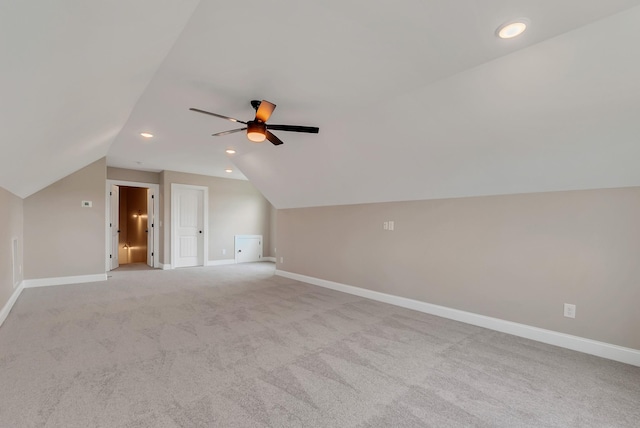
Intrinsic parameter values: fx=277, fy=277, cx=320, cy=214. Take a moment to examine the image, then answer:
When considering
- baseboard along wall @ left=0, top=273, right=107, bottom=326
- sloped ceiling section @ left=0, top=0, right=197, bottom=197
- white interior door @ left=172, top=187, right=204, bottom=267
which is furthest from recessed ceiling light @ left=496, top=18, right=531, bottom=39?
white interior door @ left=172, top=187, right=204, bottom=267

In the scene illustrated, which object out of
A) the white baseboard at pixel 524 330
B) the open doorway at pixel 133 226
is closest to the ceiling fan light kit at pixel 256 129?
the white baseboard at pixel 524 330

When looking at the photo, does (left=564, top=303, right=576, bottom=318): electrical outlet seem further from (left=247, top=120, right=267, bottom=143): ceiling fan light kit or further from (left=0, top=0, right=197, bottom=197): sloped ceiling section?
(left=0, top=0, right=197, bottom=197): sloped ceiling section

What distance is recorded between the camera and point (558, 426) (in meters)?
1.65

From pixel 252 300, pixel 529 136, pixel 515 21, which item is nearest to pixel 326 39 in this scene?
pixel 515 21

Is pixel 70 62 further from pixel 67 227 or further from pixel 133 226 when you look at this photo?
pixel 133 226

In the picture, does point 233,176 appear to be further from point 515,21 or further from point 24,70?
point 515,21

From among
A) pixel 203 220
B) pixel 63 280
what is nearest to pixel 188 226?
pixel 203 220

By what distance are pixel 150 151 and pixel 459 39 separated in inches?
203

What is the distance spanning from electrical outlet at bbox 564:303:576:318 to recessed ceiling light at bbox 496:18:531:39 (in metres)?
2.54

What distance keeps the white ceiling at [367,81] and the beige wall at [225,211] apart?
3269 millimetres

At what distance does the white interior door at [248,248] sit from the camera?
317 inches

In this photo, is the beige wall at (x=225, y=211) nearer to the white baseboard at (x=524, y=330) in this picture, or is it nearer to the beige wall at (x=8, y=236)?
the beige wall at (x=8, y=236)

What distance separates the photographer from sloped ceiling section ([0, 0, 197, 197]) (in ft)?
3.56

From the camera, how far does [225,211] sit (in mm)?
7855
